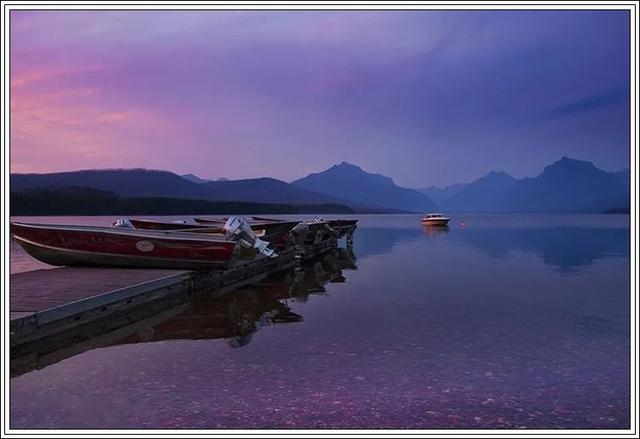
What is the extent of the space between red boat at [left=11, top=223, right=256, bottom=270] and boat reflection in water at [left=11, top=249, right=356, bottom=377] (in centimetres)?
150

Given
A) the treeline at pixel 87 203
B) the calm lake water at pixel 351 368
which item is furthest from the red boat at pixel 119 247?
the treeline at pixel 87 203

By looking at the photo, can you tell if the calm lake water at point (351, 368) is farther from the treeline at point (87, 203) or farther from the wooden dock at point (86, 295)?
the treeline at point (87, 203)

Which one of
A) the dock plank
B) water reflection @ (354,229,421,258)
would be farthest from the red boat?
water reflection @ (354,229,421,258)

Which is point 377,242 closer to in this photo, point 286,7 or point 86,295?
point 86,295

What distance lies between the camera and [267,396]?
316 inches

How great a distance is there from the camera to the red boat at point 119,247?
1661cm

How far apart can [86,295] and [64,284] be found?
1.82 metres

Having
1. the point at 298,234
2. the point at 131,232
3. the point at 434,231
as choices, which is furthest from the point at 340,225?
the point at 434,231

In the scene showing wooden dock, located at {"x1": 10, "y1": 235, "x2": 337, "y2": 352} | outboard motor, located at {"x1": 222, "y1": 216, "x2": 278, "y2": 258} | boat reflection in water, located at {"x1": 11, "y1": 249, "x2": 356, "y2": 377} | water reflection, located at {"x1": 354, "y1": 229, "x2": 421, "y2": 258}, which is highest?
outboard motor, located at {"x1": 222, "y1": 216, "x2": 278, "y2": 258}

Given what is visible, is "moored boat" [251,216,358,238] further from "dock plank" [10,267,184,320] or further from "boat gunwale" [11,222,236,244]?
"dock plank" [10,267,184,320]

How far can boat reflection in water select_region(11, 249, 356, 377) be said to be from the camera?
1005 cm

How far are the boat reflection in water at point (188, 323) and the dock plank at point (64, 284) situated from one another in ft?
2.38

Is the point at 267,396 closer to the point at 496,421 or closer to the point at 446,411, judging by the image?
the point at 446,411

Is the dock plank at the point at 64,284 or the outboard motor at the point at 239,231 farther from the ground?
the outboard motor at the point at 239,231
